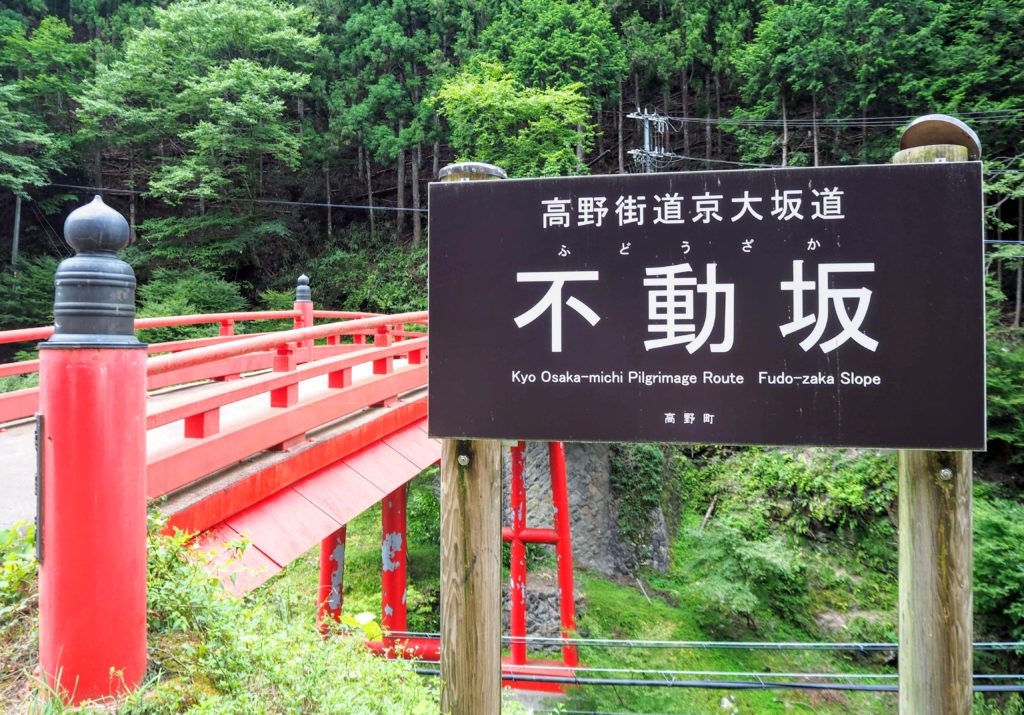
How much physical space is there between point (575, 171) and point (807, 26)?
25.8 ft

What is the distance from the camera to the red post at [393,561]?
745 cm

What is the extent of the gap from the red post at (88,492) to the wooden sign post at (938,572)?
243 centimetres

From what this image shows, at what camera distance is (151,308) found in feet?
53.8

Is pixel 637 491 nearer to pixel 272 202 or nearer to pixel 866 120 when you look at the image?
pixel 866 120

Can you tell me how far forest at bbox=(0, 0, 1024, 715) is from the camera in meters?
10.7

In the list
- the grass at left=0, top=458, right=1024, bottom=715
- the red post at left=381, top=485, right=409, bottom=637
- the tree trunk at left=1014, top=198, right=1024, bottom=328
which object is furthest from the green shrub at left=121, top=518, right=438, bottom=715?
the tree trunk at left=1014, top=198, right=1024, bottom=328

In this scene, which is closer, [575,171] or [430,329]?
[430,329]

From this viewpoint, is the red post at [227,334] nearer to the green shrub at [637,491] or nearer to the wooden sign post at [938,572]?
the wooden sign post at [938,572]

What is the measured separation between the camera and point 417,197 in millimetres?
21625

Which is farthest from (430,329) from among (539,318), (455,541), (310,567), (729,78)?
(729,78)

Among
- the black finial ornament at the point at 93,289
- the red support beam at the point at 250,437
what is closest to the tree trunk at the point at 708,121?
the red support beam at the point at 250,437

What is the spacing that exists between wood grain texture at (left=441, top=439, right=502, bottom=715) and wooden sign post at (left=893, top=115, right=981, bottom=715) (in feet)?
4.37

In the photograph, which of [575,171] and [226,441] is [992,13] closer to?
[575,171]

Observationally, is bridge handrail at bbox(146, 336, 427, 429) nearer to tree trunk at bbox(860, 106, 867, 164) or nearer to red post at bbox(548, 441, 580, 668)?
red post at bbox(548, 441, 580, 668)
